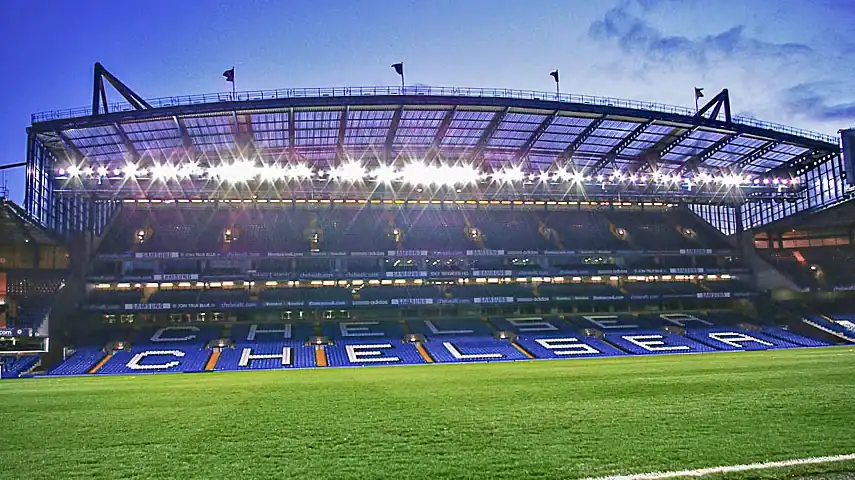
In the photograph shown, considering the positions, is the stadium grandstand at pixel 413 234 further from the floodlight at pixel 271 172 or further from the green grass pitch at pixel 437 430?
the green grass pitch at pixel 437 430

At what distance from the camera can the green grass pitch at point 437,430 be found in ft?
33.9

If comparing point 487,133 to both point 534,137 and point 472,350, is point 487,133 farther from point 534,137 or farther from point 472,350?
point 472,350

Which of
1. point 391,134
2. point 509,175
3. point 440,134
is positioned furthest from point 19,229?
point 509,175

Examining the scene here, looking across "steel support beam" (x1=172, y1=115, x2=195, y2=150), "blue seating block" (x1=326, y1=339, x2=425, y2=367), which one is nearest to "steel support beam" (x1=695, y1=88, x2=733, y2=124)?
"blue seating block" (x1=326, y1=339, x2=425, y2=367)

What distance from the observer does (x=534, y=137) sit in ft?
158

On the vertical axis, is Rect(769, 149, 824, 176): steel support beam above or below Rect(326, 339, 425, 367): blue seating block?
above

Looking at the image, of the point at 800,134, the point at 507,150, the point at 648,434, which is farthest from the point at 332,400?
the point at 800,134

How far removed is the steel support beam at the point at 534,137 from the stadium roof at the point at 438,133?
82mm

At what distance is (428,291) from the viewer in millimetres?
51938

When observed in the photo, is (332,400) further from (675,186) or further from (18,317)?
(675,186)

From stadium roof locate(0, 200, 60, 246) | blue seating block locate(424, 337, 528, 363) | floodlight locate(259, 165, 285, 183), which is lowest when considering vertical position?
blue seating block locate(424, 337, 528, 363)

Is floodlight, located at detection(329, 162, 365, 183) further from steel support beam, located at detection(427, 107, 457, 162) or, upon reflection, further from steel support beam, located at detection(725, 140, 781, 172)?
steel support beam, located at detection(725, 140, 781, 172)

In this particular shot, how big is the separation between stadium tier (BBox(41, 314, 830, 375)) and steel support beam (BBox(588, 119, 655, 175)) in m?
13.3

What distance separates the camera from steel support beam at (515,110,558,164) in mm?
44869
